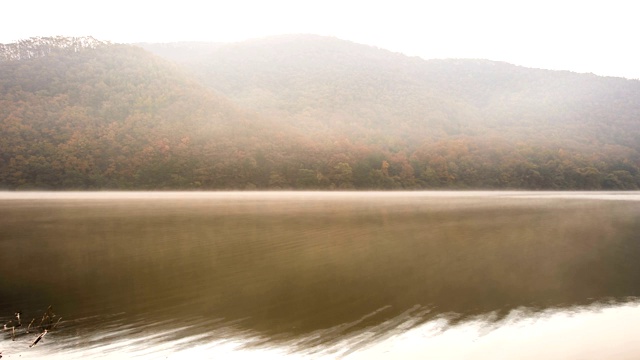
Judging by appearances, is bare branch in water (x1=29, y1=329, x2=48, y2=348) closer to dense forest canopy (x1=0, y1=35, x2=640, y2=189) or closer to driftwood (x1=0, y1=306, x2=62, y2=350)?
driftwood (x1=0, y1=306, x2=62, y2=350)

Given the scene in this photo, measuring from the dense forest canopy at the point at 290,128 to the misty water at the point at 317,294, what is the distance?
3307 centimetres

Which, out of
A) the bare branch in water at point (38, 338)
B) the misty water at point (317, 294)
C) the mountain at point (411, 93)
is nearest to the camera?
the bare branch in water at point (38, 338)

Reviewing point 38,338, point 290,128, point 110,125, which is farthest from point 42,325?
point 290,128

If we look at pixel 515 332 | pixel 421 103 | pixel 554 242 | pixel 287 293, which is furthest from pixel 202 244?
pixel 421 103

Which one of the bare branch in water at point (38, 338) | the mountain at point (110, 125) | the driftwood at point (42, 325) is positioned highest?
the mountain at point (110, 125)

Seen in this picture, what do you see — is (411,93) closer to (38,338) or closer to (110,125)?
(110,125)

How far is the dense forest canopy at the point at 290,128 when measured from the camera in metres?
45.9

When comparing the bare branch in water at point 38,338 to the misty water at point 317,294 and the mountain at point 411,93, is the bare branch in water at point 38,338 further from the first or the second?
the mountain at point 411,93

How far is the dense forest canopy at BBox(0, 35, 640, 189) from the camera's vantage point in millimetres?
45875

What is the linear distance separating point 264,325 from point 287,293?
5.24 ft

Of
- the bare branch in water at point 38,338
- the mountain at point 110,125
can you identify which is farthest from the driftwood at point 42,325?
the mountain at point 110,125

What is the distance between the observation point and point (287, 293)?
7242 mm

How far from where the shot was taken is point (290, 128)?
6134 cm

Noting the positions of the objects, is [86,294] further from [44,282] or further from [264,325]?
[264,325]
